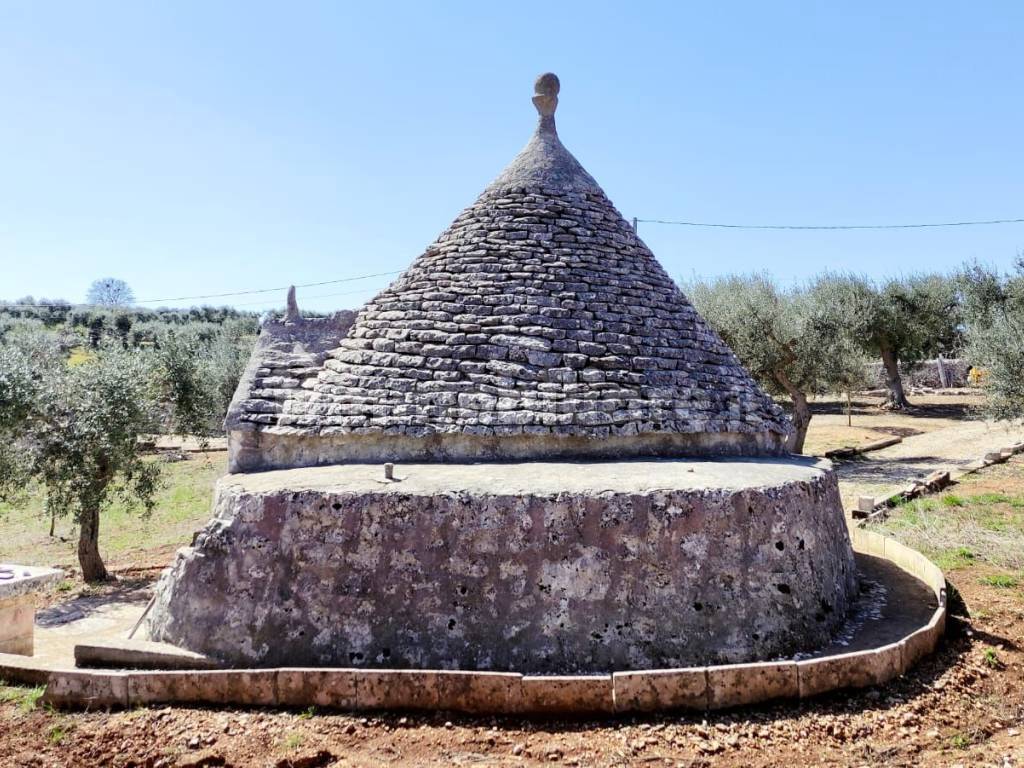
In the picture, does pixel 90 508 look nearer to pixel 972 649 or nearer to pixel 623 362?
pixel 623 362

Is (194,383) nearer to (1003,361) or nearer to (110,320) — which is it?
(1003,361)

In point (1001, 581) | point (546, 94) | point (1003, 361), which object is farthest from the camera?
point (1003, 361)

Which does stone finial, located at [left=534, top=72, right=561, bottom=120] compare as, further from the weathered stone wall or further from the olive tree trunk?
the olive tree trunk

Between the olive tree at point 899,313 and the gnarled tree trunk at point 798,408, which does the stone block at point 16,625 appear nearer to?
the gnarled tree trunk at point 798,408

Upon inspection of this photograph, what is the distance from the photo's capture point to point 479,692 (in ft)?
15.8

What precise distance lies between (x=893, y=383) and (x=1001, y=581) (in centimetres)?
2416

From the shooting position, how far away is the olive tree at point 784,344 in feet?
61.1

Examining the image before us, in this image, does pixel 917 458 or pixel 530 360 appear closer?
pixel 530 360

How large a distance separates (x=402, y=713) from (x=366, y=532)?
1396 millimetres

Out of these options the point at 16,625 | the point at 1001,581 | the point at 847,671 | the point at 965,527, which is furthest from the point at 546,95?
the point at 965,527

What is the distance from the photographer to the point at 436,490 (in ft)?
18.4

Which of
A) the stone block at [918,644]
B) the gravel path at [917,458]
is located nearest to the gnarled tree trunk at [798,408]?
the gravel path at [917,458]

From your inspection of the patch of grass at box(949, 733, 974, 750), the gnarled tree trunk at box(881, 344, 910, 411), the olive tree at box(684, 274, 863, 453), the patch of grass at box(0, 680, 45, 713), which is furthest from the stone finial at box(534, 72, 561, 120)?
the gnarled tree trunk at box(881, 344, 910, 411)

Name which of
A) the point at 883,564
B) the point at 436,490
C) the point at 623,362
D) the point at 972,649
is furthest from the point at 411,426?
the point at 883,564
